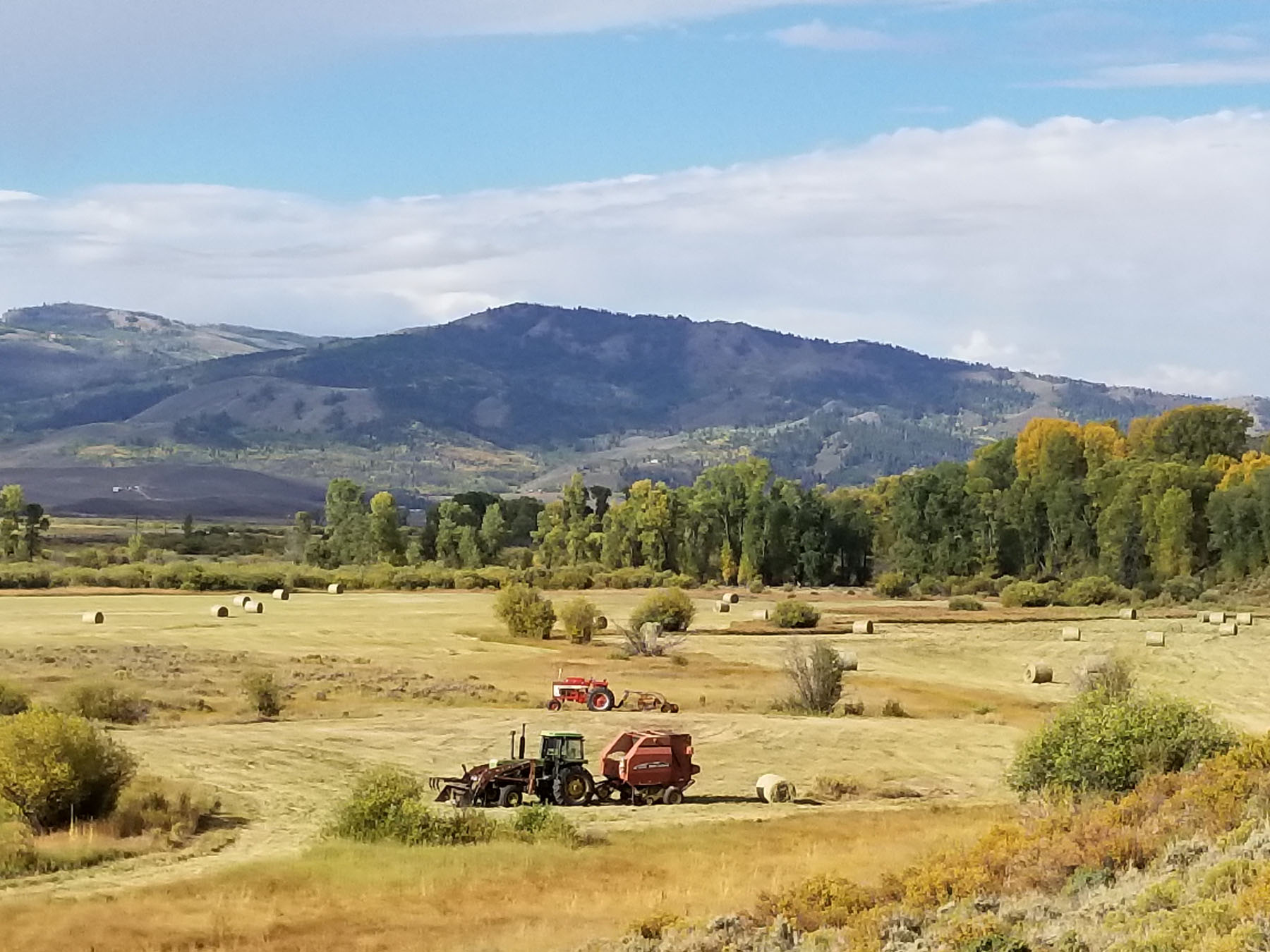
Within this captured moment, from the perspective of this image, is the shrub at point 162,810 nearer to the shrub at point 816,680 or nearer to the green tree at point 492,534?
the shrub at point 816,680

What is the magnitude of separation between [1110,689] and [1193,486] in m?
91.2

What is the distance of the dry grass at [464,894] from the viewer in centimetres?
2438

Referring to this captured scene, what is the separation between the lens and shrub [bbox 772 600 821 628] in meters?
92.4

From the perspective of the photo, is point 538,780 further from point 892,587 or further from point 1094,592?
point 892,587

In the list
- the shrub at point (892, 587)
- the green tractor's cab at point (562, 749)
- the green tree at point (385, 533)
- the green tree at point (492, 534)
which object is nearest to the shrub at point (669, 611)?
the shrub at point (892, 587)

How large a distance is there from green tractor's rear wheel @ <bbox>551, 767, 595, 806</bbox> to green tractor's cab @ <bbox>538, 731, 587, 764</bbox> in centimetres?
26

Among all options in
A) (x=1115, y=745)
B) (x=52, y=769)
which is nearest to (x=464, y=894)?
(x=52, y=769)

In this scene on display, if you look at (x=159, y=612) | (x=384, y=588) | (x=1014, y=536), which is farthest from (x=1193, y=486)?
(x=159, y=612)

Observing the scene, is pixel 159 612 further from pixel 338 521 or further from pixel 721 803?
pixel 338 521

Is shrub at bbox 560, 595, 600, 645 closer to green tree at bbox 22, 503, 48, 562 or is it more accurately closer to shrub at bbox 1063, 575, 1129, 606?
shrub at bbox 1063, 575, 1129, 606

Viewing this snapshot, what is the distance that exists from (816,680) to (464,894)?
2928 centimetres

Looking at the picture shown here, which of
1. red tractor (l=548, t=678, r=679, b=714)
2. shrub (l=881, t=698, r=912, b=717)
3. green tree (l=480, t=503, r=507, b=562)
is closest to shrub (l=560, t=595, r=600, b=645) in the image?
shrub (l=881, t=698, r=912, b=717)

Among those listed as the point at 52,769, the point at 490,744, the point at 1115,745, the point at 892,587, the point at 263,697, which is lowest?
the point at 490,744

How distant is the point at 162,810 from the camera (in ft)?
109
